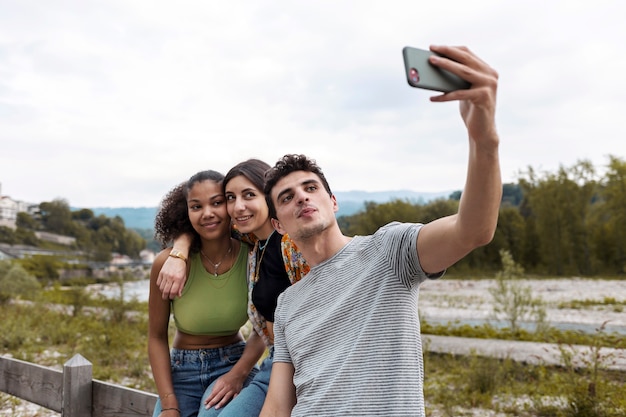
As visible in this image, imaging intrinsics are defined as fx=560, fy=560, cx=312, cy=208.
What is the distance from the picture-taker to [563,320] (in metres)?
18.3

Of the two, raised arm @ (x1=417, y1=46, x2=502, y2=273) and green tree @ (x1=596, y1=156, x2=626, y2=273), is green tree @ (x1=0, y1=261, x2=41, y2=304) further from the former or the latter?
green tree @ (x1=596, y1=156, x2=626, y2=273)

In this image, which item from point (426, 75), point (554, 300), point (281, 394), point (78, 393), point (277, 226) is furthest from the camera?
point (554, 300)

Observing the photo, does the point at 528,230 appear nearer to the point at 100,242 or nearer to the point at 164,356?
the point at 164,356

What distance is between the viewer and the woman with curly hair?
2.48m

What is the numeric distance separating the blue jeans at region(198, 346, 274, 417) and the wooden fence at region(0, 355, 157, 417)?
724 mm

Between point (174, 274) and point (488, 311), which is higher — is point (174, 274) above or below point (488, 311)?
above

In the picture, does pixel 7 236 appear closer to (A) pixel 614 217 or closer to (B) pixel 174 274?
(A) pixel 614 217

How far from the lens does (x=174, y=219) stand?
270cm

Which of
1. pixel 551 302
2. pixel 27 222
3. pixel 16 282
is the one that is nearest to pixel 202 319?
pixel 16 282

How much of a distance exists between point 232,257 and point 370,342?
1045 mm

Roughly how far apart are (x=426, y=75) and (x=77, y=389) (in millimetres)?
2817

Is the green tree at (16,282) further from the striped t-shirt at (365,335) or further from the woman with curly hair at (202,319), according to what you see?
the striped t-shirt at (365,335)

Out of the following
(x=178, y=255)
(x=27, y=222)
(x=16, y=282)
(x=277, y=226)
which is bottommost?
(x=16, y=282)

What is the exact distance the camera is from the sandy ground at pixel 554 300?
18859mm
